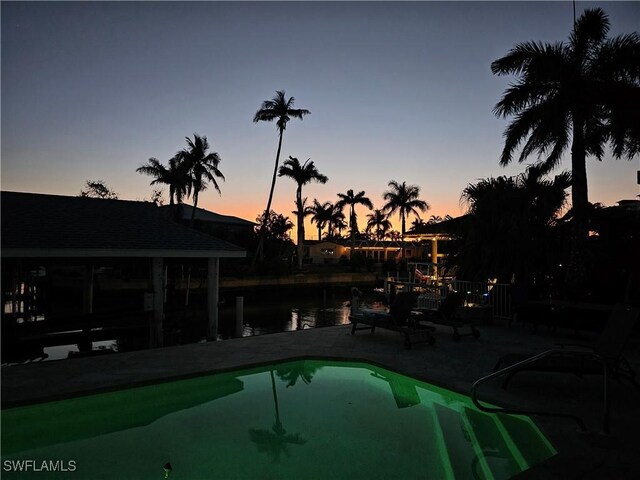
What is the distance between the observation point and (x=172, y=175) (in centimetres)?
3681

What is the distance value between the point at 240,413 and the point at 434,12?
13.4m

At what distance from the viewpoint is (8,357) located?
33.0 feet

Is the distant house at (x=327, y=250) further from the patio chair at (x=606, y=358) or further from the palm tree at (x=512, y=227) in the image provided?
the patio chair at (x=606, y=358)

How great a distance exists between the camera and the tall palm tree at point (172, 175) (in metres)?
36.7

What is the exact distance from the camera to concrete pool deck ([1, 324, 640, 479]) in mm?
3521

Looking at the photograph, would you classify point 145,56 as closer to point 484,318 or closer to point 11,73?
point 11,73

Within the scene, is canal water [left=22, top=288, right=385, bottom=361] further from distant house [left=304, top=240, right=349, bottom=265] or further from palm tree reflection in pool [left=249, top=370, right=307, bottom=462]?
distant house [left=304, top=240, right=349, bottom=265]

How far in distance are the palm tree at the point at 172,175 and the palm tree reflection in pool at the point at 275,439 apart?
34.7 m

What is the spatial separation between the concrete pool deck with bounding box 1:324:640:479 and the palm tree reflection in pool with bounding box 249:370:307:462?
76.2 inches

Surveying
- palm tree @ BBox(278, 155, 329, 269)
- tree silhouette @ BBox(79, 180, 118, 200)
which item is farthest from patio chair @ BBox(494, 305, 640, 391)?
tree silhouette @ BBox(79, 180, 118, 200)

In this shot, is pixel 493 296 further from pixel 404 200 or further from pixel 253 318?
pixel 404 200

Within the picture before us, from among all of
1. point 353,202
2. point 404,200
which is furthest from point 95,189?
point 404,200

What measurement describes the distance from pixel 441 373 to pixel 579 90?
10234 millimetres

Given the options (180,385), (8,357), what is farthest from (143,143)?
(180,385)
